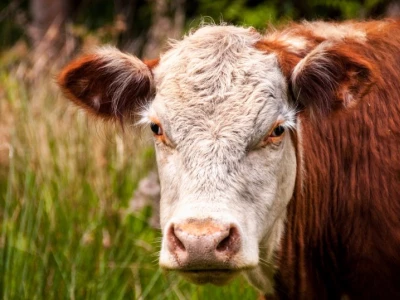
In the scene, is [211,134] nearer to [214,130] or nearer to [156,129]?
[214,130]

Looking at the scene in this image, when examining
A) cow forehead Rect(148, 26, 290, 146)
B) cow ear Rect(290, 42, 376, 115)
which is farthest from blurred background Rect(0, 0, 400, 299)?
cow ear Rect(290, 42, 376, 115)

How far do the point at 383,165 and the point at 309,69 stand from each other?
2.11ft

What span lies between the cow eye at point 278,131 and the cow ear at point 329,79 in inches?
9.5

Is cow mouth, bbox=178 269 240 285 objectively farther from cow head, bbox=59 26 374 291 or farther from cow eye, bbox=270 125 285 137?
cow eye, bbox=270 125 285 137

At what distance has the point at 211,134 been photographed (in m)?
4.34

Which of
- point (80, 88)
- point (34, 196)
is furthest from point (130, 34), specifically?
point (80, 88)

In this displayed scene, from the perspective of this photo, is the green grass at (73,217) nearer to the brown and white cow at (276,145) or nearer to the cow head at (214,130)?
the cow head at (214,130)

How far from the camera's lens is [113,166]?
23.6ft

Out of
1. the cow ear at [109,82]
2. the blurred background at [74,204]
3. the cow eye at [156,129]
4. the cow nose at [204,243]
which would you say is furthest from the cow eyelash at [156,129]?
the cow nose at [204,243]

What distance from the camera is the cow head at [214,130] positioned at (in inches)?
160

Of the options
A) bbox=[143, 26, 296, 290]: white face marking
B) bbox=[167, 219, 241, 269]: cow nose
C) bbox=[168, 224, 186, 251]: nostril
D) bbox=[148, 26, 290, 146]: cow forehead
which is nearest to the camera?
bbox=[167, 219, 241, 269]: cow nose

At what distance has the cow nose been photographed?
155 inches

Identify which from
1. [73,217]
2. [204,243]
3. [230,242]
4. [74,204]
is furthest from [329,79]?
[74,204]

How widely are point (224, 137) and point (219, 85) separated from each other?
11.7 inches
